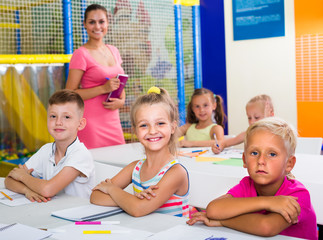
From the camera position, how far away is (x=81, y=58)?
3.16 m

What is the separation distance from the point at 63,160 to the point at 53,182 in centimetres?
23

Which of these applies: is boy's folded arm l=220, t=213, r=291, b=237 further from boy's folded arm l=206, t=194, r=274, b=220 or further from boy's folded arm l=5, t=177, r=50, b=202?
boy's folded arm l=5, t=177, r=50, b=202

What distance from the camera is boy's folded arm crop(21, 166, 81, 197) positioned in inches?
72.4

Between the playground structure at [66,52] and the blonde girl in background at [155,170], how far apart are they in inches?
89.3

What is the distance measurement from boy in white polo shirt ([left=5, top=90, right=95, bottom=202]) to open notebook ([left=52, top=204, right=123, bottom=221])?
0.34 metres

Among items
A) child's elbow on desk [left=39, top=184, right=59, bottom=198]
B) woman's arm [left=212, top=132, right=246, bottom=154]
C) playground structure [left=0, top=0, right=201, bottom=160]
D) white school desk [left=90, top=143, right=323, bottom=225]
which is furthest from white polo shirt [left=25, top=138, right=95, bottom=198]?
playground structure [left=0, top=0, right=201, bottom=160]

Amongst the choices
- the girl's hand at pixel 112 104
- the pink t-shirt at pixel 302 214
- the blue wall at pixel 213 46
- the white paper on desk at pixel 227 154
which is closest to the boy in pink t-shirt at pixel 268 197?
the pink t-shirt at pixel 302 214

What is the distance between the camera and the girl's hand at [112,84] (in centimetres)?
311

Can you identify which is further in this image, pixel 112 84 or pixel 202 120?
pixel 202 120

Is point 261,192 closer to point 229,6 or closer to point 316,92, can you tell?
point 316,92

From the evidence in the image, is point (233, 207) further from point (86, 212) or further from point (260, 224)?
point (86, 212)

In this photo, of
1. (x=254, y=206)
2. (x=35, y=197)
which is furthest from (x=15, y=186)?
(x=254, y=206)

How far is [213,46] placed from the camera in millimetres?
5770

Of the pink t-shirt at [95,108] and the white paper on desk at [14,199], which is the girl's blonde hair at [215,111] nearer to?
the pink t-shirt at [95,108]
